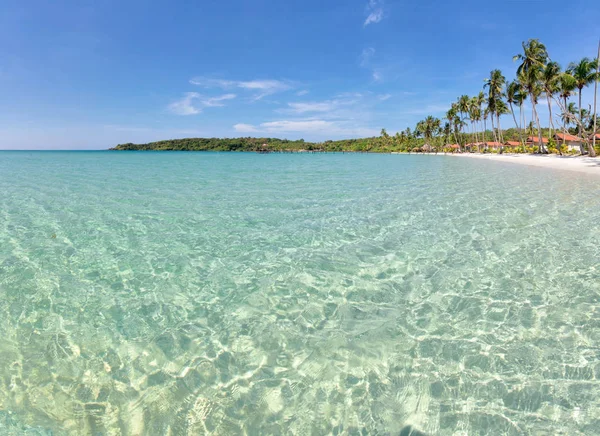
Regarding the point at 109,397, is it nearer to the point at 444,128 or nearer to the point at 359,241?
the point at 359,241

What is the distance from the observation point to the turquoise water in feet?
10.2

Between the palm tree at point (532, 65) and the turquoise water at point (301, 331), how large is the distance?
172 ft

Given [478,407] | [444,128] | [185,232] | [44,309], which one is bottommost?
[478,407]

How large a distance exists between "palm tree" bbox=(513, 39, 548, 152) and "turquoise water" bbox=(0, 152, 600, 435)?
172 ft

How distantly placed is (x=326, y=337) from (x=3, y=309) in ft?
17.3

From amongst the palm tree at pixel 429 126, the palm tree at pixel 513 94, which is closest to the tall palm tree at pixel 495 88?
the palm tree at pixel 513 94

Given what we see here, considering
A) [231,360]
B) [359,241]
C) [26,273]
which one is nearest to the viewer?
[231,360]

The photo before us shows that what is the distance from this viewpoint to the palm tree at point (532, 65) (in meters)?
47.3

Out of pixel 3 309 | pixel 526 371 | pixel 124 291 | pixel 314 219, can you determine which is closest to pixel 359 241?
pixel 314 219

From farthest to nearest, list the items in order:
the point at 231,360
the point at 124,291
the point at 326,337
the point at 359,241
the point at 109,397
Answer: the point at 359,241 → the point at 124,291 → the point at 326,337 → the point at 231,360 → the point at 109,397

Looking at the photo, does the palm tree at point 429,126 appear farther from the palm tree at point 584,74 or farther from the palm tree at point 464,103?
the palm tree at point 584,74

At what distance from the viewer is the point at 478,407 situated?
10.2 ft

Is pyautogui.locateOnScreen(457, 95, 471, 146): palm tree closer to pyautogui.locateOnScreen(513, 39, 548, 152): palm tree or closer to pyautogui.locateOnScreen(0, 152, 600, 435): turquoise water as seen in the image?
pyautogui.locateOnScreen(513, 39, 548, 152): palm tree

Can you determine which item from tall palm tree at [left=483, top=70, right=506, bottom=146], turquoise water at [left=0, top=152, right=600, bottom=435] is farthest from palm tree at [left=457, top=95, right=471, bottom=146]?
turquoise water at [left=0, top=152, right=600, bottom=435]
